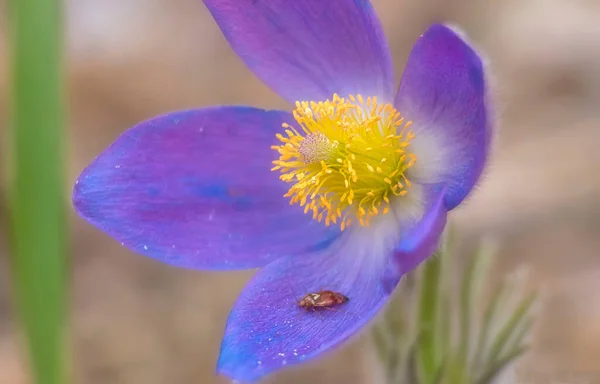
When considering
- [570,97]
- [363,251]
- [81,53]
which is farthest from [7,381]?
[570,97]

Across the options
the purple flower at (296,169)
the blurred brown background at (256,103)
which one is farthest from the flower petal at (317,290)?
the blurred brown background at (256,103)

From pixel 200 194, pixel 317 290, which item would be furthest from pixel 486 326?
pixel 200 194

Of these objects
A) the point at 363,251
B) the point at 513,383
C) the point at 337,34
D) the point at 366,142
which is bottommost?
the point at 513,383

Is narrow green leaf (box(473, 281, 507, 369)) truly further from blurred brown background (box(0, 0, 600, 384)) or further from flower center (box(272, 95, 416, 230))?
blurred brown background (box(0, 0, 600, 384))

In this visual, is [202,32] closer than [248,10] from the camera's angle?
No

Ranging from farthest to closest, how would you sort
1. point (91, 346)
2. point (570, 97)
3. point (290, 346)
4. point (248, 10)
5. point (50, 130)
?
point (570, 97) < point (91, 346) < point (50, 130) < point (248, 10) < point (290, 346)

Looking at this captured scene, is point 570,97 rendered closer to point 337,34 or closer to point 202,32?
point 202,32

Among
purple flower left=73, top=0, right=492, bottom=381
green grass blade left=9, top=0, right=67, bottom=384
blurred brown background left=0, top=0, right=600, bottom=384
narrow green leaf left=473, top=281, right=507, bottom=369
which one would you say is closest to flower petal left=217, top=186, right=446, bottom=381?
purple flower left=73, top=0, right=492, bottom=381
